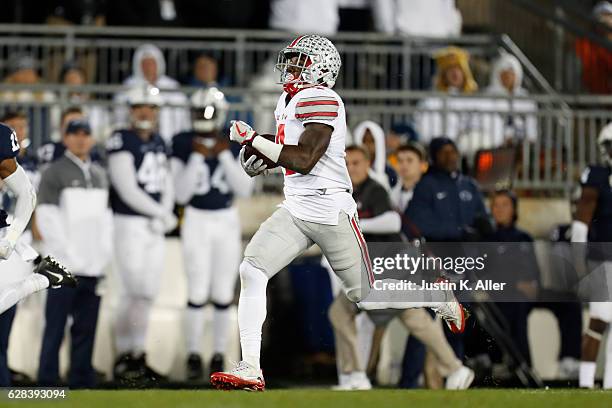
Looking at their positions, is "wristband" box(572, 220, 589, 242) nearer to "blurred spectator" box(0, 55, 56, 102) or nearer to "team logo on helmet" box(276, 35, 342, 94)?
"team logo on helmet" box(276, 35, 342, 94)

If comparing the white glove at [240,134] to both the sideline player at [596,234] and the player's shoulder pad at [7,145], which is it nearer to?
the player's shoulder pad at [7,145]

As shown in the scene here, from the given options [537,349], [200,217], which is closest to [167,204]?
[200,217]

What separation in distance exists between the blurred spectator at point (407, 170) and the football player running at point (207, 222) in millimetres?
1068

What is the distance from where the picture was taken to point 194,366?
416 inches

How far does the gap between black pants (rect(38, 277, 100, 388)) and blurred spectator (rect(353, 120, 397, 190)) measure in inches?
84.0

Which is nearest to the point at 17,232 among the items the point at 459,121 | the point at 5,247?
the point at 5,247

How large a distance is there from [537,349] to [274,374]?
1986mm

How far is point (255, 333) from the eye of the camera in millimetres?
7340

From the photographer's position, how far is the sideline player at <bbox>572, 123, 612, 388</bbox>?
32.0 ft

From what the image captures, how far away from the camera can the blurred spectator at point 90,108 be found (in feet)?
37.0

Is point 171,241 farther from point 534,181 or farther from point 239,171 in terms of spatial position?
point 534,181

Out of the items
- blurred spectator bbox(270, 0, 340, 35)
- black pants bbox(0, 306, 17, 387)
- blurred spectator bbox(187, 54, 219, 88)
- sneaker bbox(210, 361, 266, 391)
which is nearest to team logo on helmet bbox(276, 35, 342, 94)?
sneaker bbox(210, 361, 266, 391)

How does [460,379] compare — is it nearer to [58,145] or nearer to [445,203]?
[445,203]

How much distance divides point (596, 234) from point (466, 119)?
7.31ft
